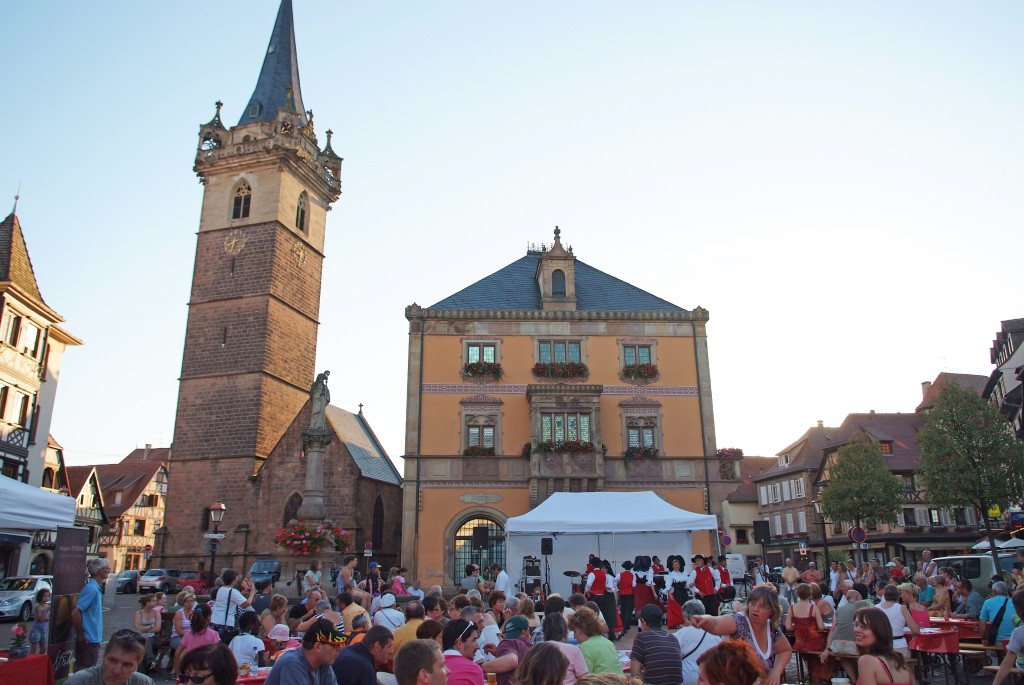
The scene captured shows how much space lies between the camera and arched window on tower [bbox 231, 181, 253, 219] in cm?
4250

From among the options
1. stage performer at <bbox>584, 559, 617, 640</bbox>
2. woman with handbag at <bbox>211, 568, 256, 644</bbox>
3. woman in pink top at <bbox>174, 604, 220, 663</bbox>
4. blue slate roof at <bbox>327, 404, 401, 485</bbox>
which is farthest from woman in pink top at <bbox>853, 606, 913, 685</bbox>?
blue slate roof at <bbox>327, 404, 401, 485</bbox>

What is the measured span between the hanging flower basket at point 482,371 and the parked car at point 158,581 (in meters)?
15.0

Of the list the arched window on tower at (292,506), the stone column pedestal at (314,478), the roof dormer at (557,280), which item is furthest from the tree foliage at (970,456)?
the arched window on tower at (292,506)

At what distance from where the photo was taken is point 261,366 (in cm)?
3850

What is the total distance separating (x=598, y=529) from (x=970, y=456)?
17.7 m

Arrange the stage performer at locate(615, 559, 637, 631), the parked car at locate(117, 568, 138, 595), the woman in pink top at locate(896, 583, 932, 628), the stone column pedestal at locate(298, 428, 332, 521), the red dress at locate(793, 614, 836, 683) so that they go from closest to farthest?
1. the red dress at locate(793, 614, 836, 683)
2. the woman in pink top at locate(896, 583, 932, 628)
3. the stage performer at locate(615, 559, 637, 631)
4. the stone column pedestal at locate(298, 428, 332, 521)
5. the parked car at locate(117, 568, 138, 595)

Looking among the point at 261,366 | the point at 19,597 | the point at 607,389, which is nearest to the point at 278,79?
the point at 261,366

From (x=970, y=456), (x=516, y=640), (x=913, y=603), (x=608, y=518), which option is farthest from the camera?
(x=970, y=456)

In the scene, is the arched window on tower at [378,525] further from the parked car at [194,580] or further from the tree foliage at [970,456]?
the tree foliage at [970,456]

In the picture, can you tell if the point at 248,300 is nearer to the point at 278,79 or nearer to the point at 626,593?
the point at 278,79

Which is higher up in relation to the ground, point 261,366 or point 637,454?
point 261,366

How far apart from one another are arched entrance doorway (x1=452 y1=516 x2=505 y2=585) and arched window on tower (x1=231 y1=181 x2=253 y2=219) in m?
22.9

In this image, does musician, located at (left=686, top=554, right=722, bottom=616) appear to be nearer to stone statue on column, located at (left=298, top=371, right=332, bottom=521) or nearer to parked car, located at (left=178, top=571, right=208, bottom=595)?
stone statue on column, located at (left=298, top=371, right=332, bottom=521)

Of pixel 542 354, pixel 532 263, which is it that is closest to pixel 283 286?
pixel 532 263
